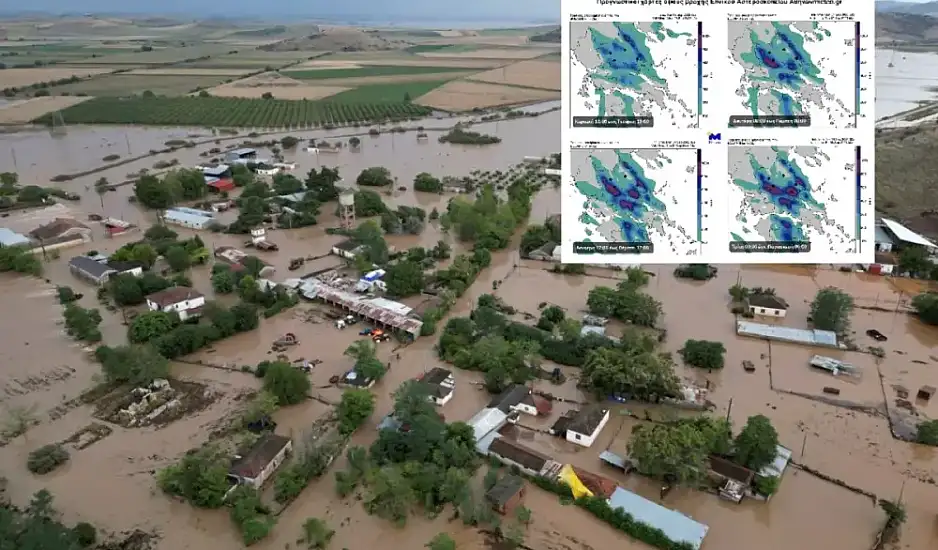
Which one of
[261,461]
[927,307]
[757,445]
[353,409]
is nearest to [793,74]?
[757,445]

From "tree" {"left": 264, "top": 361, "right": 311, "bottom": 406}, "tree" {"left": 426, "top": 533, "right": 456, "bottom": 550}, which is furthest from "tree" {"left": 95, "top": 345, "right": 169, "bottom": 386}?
"tree" {"left": 426, "top": 533, "right": 456, "bottom": 550}

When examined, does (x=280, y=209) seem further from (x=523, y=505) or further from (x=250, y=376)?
(x=523, y=505)

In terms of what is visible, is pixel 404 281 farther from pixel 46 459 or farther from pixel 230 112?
pixel 230 112

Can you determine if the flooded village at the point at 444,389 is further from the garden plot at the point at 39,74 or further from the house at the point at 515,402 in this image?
the garden plot at the point at 39,74

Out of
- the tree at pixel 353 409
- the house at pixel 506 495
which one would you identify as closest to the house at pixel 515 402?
the house at pixel 506 495

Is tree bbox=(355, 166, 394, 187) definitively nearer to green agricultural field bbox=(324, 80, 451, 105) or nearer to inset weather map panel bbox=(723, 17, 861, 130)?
green agricultural field bbox=(324, 80, 451, 105)

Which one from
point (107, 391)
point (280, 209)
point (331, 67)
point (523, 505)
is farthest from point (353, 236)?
point (331, 67)

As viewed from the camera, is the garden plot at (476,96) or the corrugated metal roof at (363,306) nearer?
the corrugated metal roof at (363,306)
